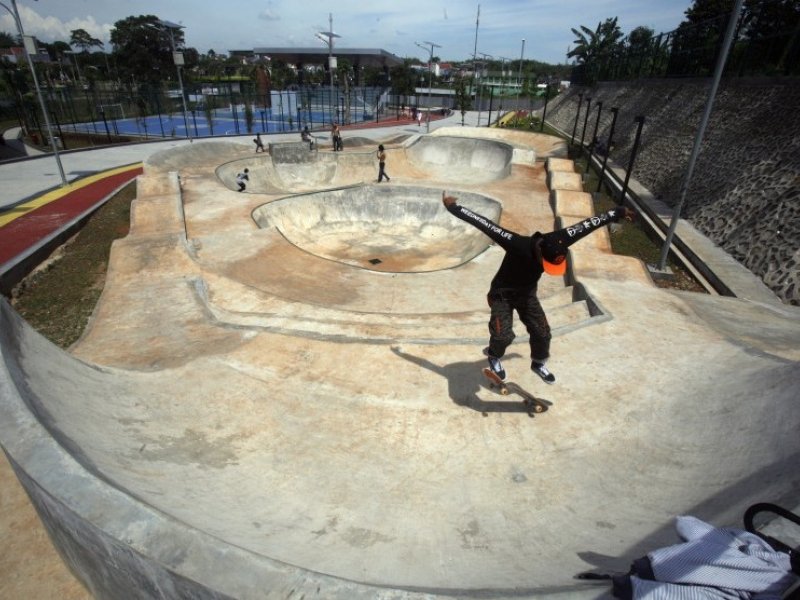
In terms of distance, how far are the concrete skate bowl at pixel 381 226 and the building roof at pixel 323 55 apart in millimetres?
50245

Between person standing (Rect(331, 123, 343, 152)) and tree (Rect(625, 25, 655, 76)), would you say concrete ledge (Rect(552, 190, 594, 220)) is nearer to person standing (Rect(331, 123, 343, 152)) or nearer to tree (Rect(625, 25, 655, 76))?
person standing (Rect(331, 123, 343, 152))

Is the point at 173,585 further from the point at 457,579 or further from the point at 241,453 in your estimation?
the point at 241,453

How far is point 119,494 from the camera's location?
95.8 inches

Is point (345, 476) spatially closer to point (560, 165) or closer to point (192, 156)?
point (560, 165)

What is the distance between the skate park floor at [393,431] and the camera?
279 cm

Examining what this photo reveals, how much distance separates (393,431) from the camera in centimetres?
496

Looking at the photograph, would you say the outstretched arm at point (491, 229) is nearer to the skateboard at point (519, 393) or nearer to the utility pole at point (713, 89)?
the skateboard at point (519, 393)

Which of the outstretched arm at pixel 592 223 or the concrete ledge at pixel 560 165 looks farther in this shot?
the concrete ledge at pixel 560 165

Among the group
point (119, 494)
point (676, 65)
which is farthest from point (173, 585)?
point (676, 65)

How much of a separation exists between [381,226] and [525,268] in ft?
49.0

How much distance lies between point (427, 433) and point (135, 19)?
394ft

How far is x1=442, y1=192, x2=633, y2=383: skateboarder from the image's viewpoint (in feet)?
14.0

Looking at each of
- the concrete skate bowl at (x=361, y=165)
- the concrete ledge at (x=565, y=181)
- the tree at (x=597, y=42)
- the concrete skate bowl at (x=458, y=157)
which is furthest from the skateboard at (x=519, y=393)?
the tree at (x=597, y=42)

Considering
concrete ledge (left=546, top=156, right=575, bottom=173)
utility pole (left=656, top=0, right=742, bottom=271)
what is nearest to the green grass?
utility pole (left=656, top=0, right=742, bottom=271)
